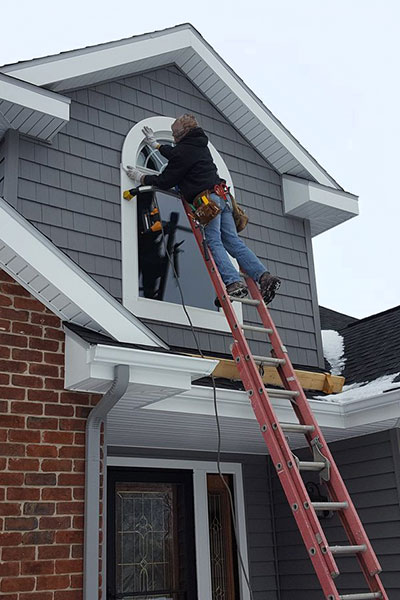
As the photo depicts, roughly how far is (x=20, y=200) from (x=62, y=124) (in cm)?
75

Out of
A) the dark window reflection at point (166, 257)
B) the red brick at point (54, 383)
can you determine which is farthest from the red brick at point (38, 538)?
the dark window reflection at point (166, 257)

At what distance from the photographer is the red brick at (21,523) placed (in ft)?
13.2

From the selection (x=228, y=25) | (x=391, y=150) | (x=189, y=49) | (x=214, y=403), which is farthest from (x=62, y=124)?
(x=391, y=150)

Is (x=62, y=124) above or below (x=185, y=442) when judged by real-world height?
above

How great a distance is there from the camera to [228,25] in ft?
150

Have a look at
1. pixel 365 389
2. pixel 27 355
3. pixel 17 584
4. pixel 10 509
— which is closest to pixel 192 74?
pixel 365 389

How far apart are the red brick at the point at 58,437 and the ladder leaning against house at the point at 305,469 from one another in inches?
48.6

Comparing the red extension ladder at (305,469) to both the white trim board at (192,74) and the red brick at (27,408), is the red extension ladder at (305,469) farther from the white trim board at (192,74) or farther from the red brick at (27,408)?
the white trim board at (192,74)

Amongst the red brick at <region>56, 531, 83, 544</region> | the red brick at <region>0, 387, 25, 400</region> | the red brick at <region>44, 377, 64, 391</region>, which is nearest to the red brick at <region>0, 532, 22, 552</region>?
the red brick at <region>56, 531, 83, 544</region>

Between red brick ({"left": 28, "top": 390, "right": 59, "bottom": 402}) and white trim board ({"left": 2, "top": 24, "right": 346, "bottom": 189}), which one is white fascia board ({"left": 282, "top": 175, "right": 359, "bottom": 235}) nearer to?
white trim board ({"left": 2, "top": 24, "right": 346, "bottom": 189})

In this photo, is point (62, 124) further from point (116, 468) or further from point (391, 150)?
point (391, 150)

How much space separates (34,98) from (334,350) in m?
4.51

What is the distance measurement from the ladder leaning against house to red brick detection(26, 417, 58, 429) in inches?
52.4

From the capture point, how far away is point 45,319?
4523 mm
